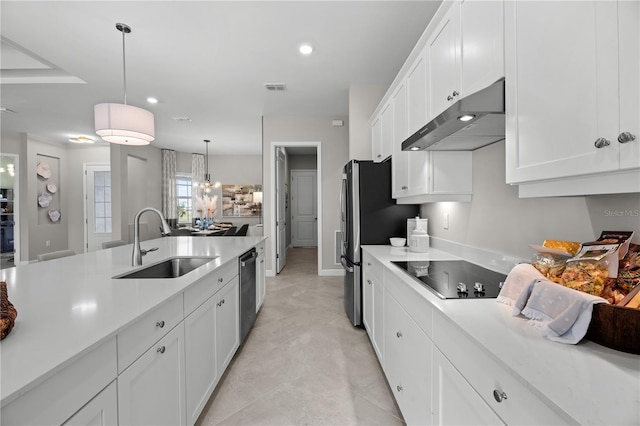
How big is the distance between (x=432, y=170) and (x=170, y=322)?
1.84 metres

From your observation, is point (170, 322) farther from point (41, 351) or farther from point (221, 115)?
point (221, 115)

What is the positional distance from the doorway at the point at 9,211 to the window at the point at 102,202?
159cm

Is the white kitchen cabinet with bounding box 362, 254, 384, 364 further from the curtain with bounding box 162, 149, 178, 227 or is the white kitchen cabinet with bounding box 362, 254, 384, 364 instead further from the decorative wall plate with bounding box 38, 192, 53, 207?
the decorative wall plate with bounding box 38, 192, 53, 207

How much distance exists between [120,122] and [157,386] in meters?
2.37

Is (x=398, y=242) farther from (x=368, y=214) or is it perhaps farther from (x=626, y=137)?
(x=626, y=137)

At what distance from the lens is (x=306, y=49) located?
2852 millimetres

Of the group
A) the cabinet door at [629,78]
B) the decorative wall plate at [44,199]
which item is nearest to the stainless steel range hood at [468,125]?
the cabinet door at [629,78]

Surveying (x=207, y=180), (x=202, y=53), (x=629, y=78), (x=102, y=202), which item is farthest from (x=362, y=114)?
(x=102, y=202)

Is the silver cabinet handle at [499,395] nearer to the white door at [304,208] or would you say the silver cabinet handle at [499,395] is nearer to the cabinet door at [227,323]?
the cabinet door at [227,323]

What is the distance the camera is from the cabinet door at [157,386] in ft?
3.14

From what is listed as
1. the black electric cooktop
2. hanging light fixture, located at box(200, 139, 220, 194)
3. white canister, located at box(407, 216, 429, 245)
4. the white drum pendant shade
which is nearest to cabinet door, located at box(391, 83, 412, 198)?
white canister, located at box(407, 216, 429, 245)

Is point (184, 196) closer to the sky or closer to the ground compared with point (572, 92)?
closer to the sky

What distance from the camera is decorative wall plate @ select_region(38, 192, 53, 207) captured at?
6.28 meters

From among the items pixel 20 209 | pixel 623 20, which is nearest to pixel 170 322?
pixel 623 20
